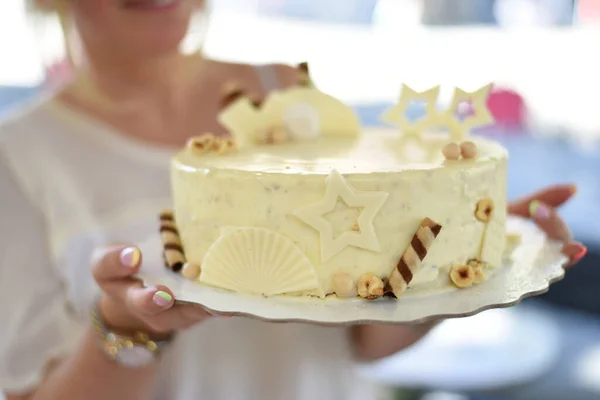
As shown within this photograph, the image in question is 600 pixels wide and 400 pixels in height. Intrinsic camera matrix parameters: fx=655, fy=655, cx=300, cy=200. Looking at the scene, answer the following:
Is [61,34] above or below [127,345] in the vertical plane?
above

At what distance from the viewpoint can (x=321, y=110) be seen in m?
1.18

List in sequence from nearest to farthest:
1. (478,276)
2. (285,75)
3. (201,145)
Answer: (478,276) < (201,145) < (285,75)

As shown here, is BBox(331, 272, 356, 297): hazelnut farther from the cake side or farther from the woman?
the woman

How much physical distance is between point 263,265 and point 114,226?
0.49 meters

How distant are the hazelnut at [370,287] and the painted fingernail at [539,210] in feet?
1.25

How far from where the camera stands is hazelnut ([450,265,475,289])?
91cm

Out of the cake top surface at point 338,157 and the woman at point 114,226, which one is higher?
the cake top surface at point 338,157

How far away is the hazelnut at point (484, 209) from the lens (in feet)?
3.11

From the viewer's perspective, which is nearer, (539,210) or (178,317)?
(178,317)

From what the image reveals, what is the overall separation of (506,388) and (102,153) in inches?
60.6

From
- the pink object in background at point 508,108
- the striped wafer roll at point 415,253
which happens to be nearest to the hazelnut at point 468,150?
the striped wafer roll at point 415,253

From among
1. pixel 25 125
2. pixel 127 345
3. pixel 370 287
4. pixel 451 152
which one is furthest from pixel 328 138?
pixel 25 125

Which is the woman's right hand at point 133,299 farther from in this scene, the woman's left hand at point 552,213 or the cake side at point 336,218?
the woman's left hand at point 552,213

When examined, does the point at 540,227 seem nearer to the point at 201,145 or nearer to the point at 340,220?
the point at 340,220
